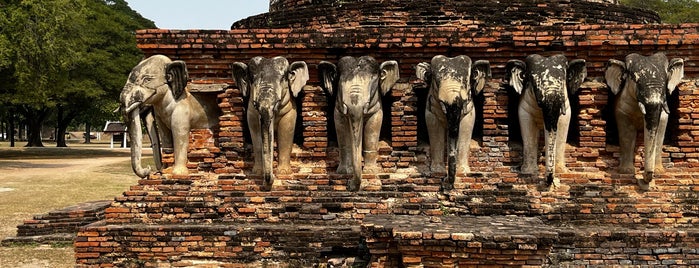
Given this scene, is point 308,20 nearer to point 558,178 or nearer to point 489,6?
point 489,6

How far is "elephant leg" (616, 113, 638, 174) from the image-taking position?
639 cm

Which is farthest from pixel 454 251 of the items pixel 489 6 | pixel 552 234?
pixel 489 6

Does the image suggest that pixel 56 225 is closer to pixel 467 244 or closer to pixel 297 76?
pixel 297 76

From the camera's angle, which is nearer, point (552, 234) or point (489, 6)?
point (552, 234)

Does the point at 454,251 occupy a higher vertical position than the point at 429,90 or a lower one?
lower

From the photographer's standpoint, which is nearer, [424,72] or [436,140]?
[424,72]

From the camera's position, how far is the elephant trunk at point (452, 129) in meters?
5.94

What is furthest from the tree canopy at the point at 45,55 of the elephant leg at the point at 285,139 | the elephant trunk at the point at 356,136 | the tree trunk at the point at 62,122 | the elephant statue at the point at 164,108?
the elephant trunk at the point at 356,136

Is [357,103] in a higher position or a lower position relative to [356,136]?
higher

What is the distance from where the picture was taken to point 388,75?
6.31 m

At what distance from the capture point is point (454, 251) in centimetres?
477

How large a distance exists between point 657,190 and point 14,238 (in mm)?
7965

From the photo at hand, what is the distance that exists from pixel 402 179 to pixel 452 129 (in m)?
0.81

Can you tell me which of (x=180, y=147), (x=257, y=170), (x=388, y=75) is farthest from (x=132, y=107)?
(x=388, y=75)
